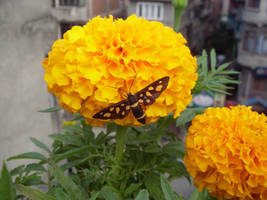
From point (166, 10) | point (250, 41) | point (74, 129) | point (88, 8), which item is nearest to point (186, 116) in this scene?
point (74, 129)

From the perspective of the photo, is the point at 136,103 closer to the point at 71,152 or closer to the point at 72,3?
the point at 71,152

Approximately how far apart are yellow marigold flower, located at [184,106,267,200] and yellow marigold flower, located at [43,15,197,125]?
0.26 ft

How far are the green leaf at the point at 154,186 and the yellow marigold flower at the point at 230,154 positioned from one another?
102mm

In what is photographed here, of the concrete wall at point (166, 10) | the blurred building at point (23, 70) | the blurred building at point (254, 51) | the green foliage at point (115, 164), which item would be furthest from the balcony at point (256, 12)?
the green foliage at point (115, 164)

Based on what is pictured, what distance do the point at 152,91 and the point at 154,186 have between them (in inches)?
9.9

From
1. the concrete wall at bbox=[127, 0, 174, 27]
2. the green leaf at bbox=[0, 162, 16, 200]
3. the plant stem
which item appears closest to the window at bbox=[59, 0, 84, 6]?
the concrete wall at bbox=[127, 0, 174, 27]

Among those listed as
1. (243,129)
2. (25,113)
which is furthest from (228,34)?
(243,129)

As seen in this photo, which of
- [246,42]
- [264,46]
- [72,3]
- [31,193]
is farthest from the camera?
[246,42]

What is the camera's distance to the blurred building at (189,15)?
5.47m

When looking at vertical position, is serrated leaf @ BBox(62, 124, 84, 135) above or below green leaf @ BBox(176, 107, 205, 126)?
below

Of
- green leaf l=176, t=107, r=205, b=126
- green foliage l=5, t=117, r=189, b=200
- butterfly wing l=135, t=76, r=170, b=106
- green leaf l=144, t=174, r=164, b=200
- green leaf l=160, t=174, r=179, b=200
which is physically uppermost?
butterfly wing l=135, t=76, r=170, b=106

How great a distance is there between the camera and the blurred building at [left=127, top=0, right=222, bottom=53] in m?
5.47

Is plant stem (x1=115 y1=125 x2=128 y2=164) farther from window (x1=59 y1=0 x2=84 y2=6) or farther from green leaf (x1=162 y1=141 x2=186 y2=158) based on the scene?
window (x1=59 y1=0 x2=84 y2=6)

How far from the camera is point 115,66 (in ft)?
1.66
